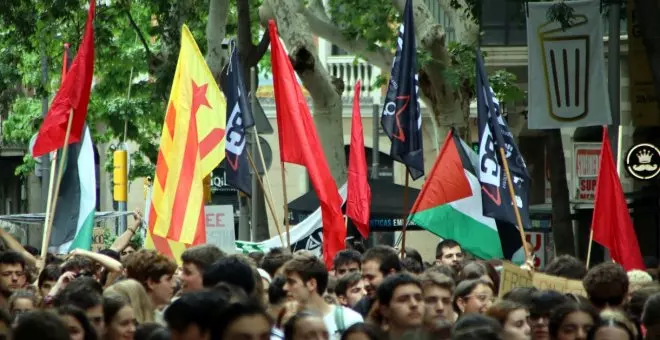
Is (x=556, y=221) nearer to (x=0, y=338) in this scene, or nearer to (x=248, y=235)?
(x=248, y=235)

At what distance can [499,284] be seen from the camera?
42.0ft

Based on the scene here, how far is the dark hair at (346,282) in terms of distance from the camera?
39.4 feet

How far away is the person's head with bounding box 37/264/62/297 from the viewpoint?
1233 centimetres

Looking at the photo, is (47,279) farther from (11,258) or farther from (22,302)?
(22,302)

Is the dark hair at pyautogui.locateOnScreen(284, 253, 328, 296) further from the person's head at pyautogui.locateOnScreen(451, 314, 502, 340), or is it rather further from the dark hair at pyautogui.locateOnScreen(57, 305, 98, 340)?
the person's head at pyautogui.locateOnScreen(451, 314, 502, 340)

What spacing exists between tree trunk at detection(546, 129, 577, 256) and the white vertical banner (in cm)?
278

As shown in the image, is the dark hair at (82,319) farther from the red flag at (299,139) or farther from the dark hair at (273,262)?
the red flag at (299,139)

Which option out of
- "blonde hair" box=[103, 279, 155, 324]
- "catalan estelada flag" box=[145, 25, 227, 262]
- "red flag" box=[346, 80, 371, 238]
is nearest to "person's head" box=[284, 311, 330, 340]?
"blonde hair" box=[103, 279, 155, 324]

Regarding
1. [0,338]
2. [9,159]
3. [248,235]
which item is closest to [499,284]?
[0,338]

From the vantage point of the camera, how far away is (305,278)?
10180 mm

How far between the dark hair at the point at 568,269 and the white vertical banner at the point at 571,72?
499 cm

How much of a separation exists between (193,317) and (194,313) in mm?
A: 17

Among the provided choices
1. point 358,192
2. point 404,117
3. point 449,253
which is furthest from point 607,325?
point 358,192

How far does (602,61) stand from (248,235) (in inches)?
289
